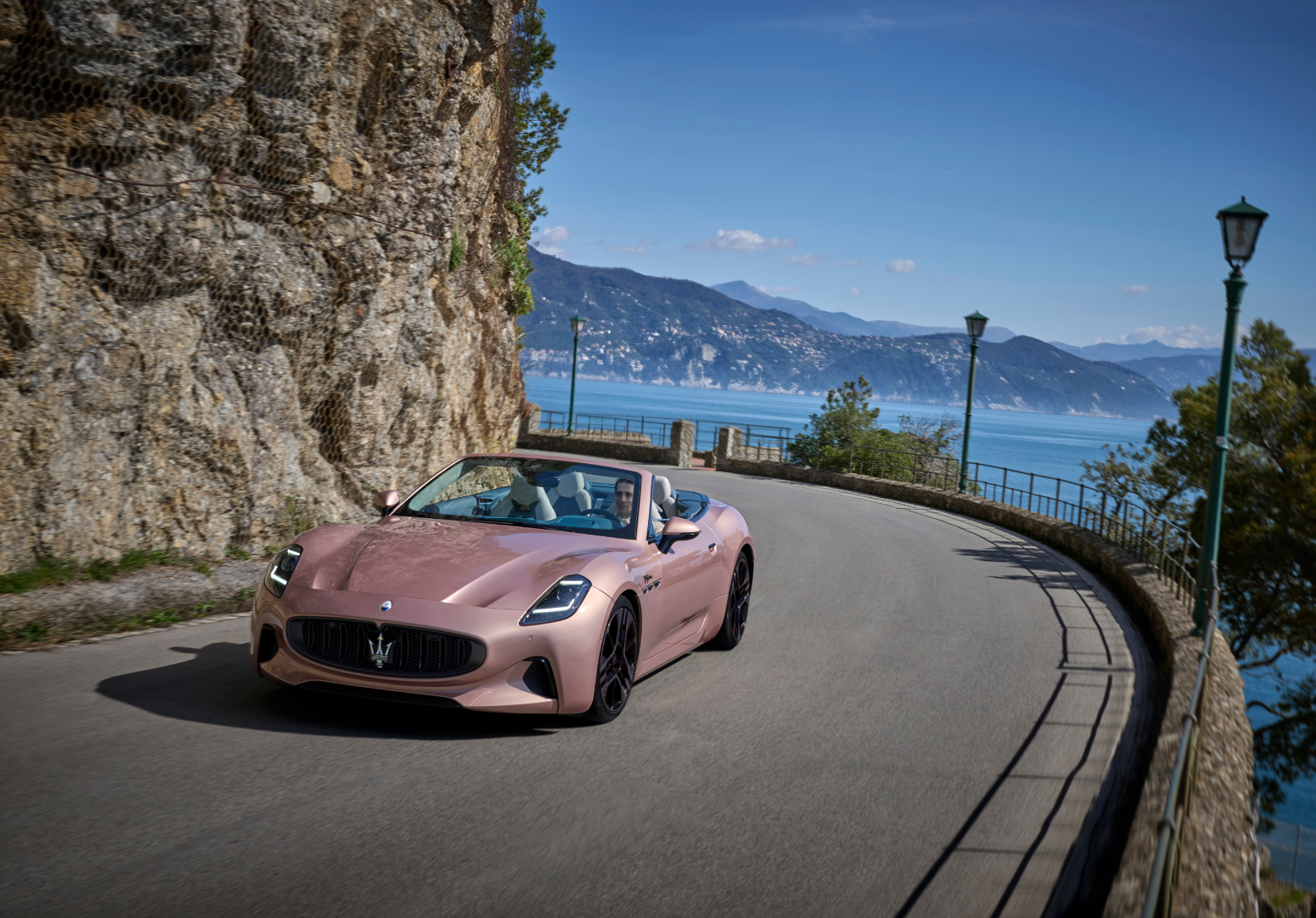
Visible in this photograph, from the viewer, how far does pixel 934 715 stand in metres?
6.44

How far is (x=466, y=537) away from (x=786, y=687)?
2.35m

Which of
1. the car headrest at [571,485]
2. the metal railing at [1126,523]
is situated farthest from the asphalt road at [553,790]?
the metal railing at [1126,523]

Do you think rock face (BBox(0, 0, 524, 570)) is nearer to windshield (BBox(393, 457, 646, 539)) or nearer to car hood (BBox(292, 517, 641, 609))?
windshield (BBox(393, 457, 646, 539))

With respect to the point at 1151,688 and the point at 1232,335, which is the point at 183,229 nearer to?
the point at 1151,688

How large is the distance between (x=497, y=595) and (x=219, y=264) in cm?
605

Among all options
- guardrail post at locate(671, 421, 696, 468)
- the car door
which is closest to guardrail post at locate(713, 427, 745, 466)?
guardrail post at locate(671, 421, 696, 468)

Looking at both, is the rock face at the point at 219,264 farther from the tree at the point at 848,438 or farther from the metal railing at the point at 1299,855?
the tree at the point at 848,438

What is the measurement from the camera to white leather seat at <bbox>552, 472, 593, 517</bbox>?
6.77m

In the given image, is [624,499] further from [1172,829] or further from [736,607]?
[1172,829]

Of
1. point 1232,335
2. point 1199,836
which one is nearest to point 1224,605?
point 1232,335

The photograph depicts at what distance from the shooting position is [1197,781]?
15.7 feet

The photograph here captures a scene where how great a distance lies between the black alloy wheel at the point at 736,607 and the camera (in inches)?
310

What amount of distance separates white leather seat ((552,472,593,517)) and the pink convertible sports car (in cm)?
1

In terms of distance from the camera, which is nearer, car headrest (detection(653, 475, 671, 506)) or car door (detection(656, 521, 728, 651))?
car door (detection(656, 521, 728, 651))
